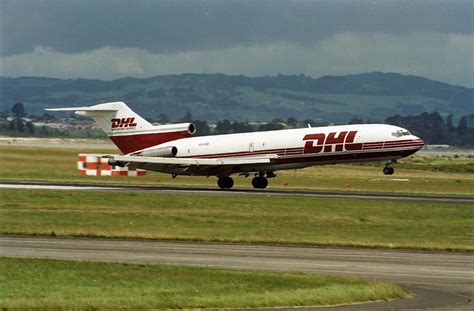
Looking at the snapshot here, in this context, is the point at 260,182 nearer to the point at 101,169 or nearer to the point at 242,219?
the point at 101,169

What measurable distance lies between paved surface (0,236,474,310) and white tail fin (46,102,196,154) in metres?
36.8

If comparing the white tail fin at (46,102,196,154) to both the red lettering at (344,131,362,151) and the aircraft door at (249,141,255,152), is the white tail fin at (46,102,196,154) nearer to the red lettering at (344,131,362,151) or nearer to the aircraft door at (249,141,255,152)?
the aircraft door at (249,141,255,152)

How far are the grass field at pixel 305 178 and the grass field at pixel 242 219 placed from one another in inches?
690

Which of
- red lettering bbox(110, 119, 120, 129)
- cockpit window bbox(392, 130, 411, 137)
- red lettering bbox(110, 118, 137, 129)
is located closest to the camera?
cockpit window bbox(392, 130, 411, 137)

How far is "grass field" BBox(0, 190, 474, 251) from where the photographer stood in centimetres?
4206

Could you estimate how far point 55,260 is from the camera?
3234 cm

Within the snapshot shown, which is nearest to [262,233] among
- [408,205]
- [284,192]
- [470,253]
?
[470,253]

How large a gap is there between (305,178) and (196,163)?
58.2ft

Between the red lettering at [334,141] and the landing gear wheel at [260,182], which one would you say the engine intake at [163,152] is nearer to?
the landing gear wheel at [260,182]

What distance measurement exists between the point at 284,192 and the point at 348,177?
70.3ft

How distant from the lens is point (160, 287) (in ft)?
91.5

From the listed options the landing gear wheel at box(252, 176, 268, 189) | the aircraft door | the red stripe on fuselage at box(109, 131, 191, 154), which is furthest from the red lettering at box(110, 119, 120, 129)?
the aircraft door

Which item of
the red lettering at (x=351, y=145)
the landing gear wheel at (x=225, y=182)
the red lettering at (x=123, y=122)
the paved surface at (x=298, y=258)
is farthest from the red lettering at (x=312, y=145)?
the paved surface at (x=298, y=258)

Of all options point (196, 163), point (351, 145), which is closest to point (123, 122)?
point (196, 163)
